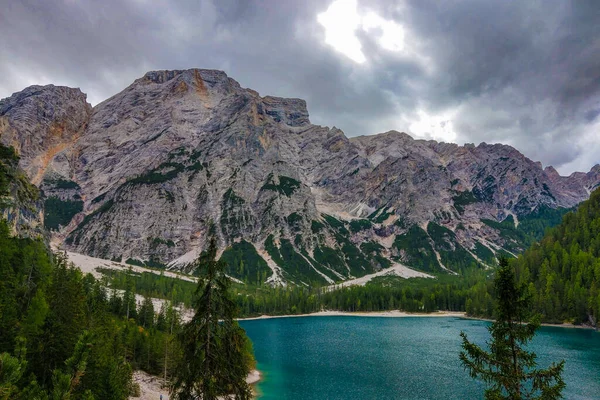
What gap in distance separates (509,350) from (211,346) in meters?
13.7

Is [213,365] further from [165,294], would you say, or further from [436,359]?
[165,294]

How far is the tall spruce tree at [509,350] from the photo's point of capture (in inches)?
620

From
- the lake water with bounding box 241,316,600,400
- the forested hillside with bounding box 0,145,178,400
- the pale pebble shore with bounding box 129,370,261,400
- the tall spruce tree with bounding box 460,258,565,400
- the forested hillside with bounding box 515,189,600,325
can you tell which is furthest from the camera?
the forested hillside with bounding box 515,189,600,325

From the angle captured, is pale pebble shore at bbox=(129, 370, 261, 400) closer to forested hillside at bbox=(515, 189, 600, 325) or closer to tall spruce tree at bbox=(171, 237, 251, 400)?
tall spruce tree at bbox=(171, 237, 251, 400)

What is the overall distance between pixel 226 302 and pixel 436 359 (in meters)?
79.8

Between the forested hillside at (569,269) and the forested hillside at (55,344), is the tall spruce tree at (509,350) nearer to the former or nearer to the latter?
the forested hillside at (55,344)

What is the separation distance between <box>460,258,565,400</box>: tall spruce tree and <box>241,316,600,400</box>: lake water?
3576 centimetres

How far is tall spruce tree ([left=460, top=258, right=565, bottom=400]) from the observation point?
1576 cm

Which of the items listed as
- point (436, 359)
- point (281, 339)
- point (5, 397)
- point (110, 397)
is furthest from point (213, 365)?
point (281, 339)

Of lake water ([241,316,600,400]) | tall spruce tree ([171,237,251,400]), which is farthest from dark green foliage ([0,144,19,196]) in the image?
lake water ([241,316,600,400])

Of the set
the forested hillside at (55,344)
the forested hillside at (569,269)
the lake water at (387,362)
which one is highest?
the forested hillside at (569,269)

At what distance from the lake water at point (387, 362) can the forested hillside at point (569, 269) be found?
1063 centimetres

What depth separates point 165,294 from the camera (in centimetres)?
18862

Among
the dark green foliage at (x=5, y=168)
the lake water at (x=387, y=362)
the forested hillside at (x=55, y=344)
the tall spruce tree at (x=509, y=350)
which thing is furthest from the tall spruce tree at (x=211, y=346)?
the lake water at (x=387, y=362)
